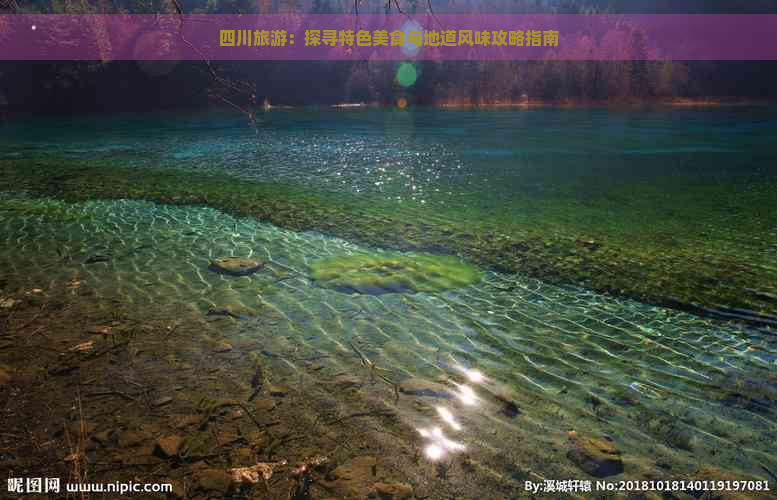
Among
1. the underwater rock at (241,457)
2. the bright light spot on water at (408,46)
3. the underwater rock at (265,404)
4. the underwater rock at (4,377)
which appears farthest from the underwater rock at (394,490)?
the bright light spot on water at (408,46)

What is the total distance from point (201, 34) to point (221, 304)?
7600 centimetres

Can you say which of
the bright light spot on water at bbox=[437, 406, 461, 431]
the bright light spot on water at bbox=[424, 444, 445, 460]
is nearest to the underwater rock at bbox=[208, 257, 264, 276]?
the bright light spot on water at bbox=[437, 406, 461, 431]

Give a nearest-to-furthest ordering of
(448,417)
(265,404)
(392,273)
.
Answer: (448,417)
(265,404)
(392,273)

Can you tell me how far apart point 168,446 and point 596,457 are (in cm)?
363

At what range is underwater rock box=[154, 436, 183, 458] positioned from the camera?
Answer: 4.11 meters

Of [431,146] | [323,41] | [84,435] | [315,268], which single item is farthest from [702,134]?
[323,41]

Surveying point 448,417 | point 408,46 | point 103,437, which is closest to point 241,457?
point 103,437

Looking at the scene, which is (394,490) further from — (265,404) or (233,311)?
(233,311)

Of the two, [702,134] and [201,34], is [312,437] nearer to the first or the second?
[702,134]

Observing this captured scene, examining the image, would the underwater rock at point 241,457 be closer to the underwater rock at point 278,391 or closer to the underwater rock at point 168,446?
the underwater rock at point 168,446

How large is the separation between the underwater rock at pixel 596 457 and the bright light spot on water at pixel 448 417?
98 cm

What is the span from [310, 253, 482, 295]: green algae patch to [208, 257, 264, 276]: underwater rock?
99 cm

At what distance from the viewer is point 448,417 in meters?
4.74

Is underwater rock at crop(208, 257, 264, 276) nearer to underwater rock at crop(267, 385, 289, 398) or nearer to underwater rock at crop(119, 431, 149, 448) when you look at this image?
underwater rock at crop(267, 385, 289, 398)
